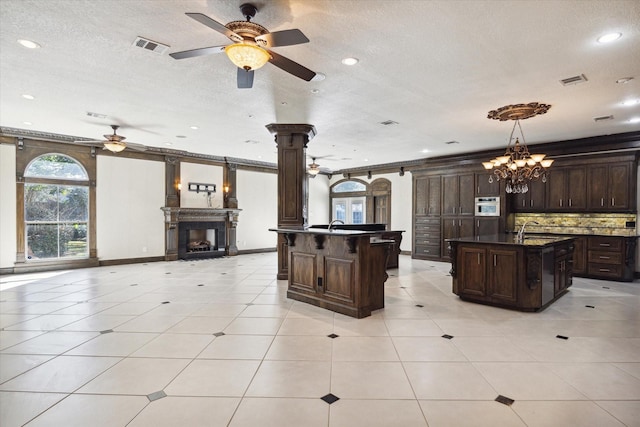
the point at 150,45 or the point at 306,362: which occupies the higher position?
the point at 150,45

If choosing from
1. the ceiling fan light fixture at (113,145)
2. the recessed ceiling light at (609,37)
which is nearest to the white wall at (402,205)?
the recessed ceiling light at (609,37)

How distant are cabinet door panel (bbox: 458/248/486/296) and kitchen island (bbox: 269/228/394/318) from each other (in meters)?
1.34

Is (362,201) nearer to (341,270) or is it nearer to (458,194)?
(458,194)

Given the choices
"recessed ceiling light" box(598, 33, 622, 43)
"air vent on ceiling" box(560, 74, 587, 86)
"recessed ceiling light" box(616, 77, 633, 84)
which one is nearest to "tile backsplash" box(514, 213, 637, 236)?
"recessed ceiling light" box(616, 77, 633, 84)

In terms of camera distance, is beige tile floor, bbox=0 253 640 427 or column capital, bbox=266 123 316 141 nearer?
beige tile floor, bbox=0 253 640 427

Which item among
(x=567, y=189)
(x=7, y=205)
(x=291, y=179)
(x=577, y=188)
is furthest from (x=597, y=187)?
(x=7, y=205)

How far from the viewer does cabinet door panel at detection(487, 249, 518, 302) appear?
4379 millimetres

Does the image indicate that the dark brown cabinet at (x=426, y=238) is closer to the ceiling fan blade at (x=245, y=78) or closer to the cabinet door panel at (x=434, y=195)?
the cabinet door panel at (x=434, y=195)

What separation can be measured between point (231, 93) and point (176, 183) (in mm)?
5470

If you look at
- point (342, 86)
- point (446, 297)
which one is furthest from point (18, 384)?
point (446, 297)

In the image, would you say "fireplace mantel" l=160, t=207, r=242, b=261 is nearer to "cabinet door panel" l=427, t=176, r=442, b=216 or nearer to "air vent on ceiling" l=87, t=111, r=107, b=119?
"air vent on ceiling" l=87, t=111, r=107, b=119

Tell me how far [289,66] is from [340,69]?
3.37 ft

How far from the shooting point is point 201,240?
9805 mm

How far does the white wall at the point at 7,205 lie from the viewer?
6.73 m
